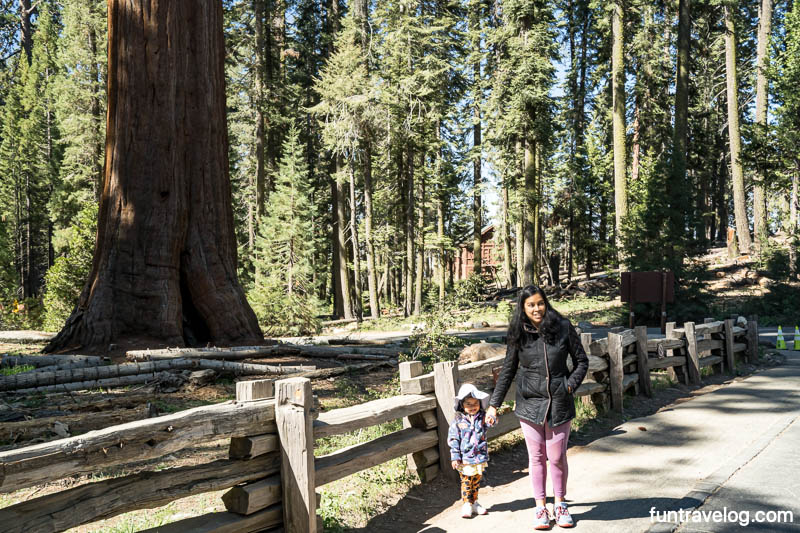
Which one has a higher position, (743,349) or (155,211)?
(155,211)

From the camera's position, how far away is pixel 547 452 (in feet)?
15.5

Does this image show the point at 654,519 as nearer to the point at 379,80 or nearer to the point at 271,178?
the point at 379,80

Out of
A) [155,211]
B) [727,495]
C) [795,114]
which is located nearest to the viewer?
[727,495]

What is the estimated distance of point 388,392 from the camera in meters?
8.74

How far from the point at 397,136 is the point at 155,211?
694 inches

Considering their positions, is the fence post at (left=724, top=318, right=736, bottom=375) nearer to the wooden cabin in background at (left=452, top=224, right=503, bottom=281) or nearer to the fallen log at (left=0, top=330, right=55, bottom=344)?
the fallen log at (left=0, top=330, right=55, bottom=344)

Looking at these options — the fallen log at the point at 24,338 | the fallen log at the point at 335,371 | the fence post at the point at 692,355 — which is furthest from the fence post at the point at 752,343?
the fallen log at the point at 24,338

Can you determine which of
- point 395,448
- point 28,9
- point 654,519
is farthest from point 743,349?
point 28,9

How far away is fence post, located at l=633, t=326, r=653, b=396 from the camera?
9.60 m

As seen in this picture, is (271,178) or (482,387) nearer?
(482,387)

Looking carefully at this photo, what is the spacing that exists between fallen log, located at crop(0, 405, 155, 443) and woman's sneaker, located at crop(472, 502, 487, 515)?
3.69 m

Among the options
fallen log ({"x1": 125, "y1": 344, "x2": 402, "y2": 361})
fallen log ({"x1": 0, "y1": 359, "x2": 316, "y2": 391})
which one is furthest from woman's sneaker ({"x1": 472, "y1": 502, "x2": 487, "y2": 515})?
fallen log ({"x1": 125, "y1": 344, "x2": 402, "y2": 361})

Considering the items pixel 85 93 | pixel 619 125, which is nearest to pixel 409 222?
pixel 619 125

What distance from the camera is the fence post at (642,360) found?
9.60 m
